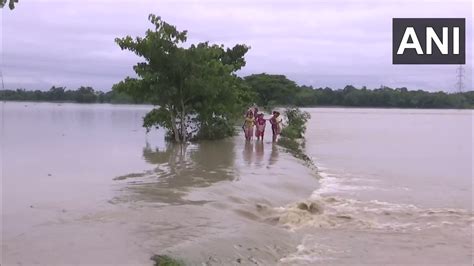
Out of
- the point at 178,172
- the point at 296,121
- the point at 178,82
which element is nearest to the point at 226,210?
the point at 178,172

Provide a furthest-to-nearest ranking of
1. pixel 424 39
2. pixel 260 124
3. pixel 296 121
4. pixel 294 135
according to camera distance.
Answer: pixel 296 121 → pixel 294 135 → pixel 260 124 → pixel 424 39

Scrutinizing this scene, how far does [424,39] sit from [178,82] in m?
11.9

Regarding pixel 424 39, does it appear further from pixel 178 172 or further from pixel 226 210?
pixel 178 172

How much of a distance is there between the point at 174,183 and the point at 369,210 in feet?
12.8

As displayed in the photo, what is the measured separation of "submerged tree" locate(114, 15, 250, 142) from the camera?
19.8 meters

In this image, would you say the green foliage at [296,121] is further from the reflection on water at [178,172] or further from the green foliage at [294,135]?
the reflection on water at [178,172]

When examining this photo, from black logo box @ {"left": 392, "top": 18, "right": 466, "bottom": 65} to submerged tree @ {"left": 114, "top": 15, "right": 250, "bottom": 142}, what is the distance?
10.7 meters

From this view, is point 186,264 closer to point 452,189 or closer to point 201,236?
point 201,236

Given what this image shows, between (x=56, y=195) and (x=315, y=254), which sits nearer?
(x=315, y=254)

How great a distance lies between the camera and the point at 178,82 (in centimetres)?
2075

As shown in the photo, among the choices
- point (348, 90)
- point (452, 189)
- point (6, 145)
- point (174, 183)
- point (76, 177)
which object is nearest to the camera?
point (174, 183)

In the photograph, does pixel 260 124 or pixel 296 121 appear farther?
pixel 296 121

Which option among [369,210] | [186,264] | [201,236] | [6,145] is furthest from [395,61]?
[6,145]

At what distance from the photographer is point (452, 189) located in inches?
554
